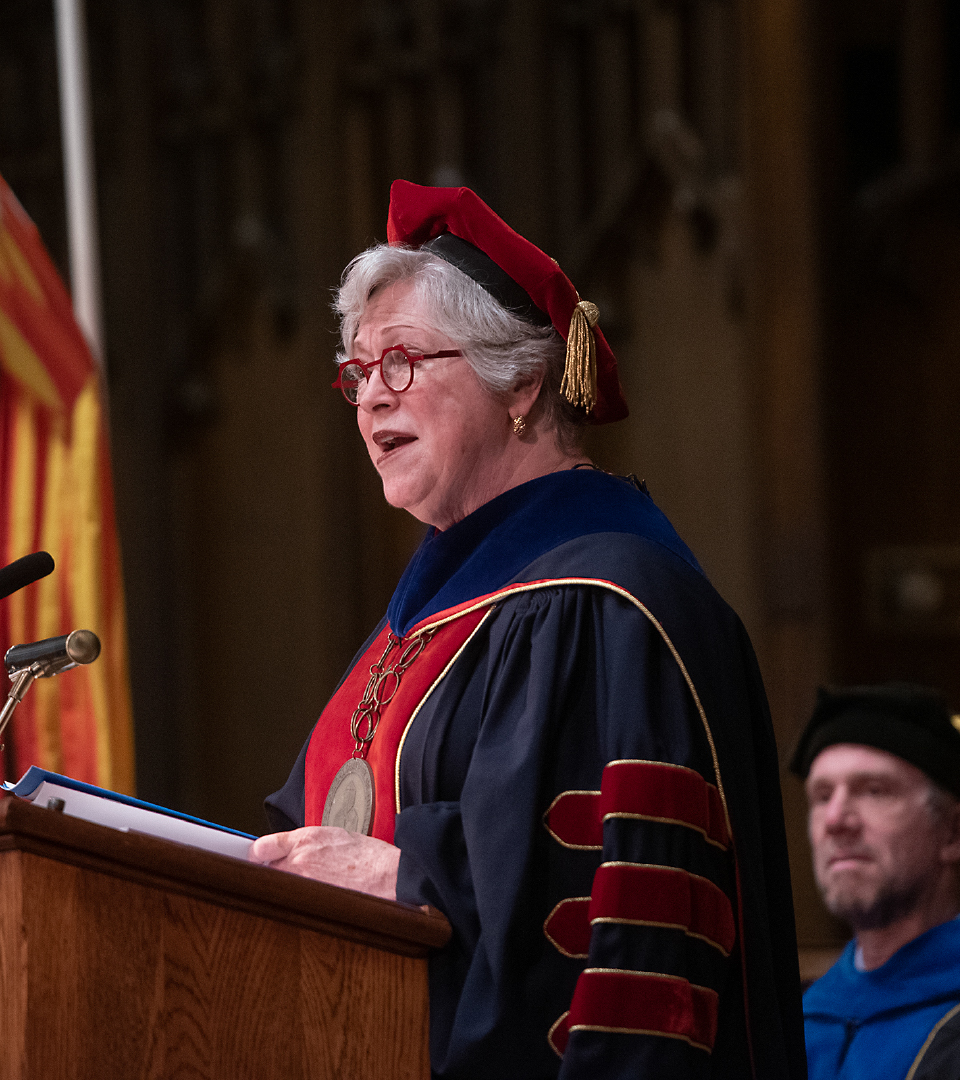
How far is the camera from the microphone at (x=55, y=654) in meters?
1.65

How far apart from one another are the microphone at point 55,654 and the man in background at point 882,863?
6.76ft

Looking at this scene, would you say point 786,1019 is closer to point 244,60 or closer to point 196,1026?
point 196,1026

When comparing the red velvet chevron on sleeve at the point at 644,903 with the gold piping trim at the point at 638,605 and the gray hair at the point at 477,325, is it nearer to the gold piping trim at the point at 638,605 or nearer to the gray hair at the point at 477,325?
the gold piping trim at the point at 638,605

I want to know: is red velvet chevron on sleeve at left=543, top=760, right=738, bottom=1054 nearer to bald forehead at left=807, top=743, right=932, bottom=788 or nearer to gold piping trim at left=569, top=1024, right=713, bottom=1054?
gold piping trim at left=569, top=1024, right=713, bottom=1054

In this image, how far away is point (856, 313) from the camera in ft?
17.7

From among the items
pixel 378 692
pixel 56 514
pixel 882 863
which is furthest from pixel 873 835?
pixel 56 514

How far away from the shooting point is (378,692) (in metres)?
2.24

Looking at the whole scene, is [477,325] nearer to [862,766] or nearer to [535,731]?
[535,731]

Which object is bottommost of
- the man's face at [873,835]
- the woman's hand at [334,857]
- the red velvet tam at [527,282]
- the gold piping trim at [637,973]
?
the man's face at [873,835]

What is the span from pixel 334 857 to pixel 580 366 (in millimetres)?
804

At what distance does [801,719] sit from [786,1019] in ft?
9.99

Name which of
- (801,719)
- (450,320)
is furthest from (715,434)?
(450,320)

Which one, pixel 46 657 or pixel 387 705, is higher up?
pixel 46 657

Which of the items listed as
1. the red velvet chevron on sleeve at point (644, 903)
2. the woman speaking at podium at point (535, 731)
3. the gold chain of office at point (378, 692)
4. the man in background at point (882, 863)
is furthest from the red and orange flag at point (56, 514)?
the red velvet chevron on sleeve at point (644, 903)
